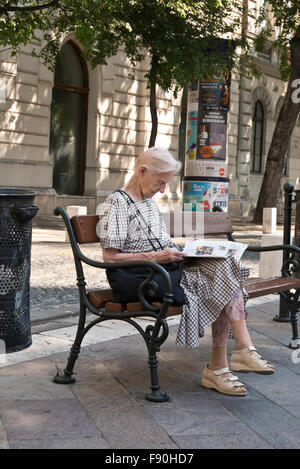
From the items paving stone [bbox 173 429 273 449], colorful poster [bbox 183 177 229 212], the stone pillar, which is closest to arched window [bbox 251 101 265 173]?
the stone pillar

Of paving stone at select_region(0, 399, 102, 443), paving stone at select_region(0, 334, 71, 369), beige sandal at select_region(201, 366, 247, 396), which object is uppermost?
beige sandal at select_region(201, 366, 247, 396)

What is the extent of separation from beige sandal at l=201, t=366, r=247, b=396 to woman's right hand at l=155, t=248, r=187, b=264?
64 cm

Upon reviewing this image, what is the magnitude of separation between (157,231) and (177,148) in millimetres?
18068

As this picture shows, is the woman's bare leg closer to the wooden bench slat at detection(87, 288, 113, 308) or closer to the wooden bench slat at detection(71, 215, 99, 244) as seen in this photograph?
the wooden bench slat at detection(87, 288, 113, 308)

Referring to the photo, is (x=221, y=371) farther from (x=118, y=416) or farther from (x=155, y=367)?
(x=118, y=416)

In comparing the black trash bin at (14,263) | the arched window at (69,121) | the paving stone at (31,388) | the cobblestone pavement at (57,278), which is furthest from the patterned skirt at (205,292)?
the arched window at (69,121)

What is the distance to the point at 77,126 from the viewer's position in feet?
64.5

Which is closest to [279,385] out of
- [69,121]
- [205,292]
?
[205,292]

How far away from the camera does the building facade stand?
17.0m

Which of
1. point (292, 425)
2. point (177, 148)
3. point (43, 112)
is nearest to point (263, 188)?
point (177, 148)

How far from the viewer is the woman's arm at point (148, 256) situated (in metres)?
3.97

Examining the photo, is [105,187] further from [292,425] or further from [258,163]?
[292,425]

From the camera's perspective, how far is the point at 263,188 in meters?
19.1

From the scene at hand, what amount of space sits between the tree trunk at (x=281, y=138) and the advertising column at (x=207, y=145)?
5239mm
